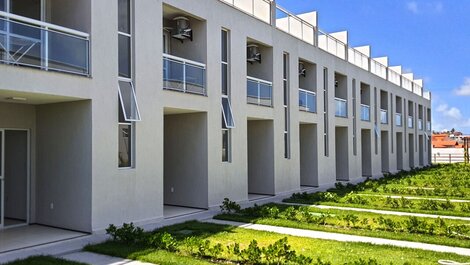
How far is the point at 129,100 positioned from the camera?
440 inches

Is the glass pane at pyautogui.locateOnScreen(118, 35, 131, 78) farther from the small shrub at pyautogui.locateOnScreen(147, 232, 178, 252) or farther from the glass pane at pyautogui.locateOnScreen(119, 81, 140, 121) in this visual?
the small shrub at pyautogui.locateOnScreen(147, 232, 178, 252)

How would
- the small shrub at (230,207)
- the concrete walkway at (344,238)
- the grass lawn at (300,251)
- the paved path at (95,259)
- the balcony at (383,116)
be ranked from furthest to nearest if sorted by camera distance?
the balcony at (383,116) < the small shrub at (230,207) < the concrete walkway at (344,238) < the grass lawn at (300,251) < the paved path at (95,259)

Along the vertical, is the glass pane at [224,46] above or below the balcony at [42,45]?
above

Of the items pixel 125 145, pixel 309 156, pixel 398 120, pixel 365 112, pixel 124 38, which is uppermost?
pixel 124 38

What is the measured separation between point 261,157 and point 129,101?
7.67 meters

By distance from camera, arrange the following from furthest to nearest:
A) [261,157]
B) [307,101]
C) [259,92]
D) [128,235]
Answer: [307,101] → [261,157] → [259,92] → [128,235]

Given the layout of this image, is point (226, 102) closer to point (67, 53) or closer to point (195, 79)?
point (195, 79)

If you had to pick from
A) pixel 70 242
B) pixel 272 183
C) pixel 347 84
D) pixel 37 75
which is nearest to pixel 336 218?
pixel 272 183

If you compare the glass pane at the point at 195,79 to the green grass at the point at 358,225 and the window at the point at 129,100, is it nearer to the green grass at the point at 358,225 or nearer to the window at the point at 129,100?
the window at the point at 129,100

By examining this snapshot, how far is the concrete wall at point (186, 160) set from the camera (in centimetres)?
1384

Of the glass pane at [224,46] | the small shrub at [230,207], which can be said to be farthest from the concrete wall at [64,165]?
the glass pane at [224,46]

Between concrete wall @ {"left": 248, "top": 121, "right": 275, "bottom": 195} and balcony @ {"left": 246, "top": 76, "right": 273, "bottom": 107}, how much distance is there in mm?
991

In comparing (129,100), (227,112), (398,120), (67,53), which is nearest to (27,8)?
(67,53)

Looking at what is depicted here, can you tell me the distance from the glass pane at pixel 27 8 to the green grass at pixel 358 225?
23.0ft
